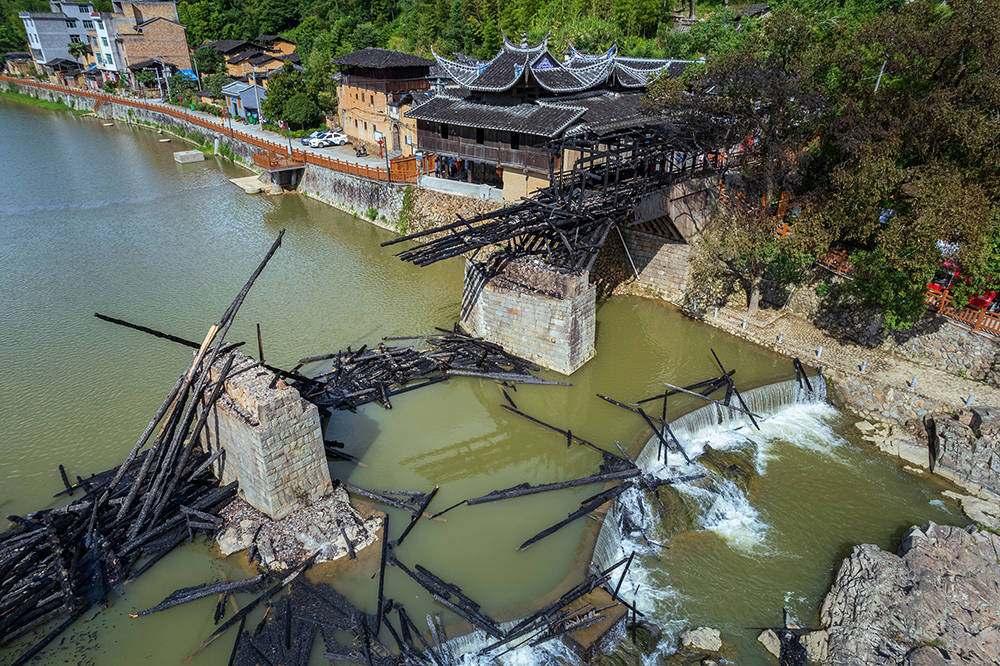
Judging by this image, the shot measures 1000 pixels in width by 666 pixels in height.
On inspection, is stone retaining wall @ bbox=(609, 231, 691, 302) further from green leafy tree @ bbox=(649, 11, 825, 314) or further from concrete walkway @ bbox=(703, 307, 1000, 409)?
concrete walkway @ bbox=(703, 307, 1000, 409)

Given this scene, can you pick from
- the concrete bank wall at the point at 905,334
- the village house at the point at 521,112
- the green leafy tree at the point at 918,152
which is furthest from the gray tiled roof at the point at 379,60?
the concrete bank wall at the point at 905,334

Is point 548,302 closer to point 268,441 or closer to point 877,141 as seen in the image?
point 268,441

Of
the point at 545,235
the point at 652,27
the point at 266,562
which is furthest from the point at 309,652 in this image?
the point at 652,27

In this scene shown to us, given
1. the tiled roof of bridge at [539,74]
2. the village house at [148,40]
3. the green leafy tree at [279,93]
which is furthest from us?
the village house at [148,40]

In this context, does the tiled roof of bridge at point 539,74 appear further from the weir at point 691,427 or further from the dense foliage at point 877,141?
the weir at point 691,427

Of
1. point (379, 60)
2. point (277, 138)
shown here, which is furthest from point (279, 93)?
point (379, 60)

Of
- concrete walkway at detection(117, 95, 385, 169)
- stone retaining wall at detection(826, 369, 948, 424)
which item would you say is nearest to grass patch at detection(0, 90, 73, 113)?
concrete walkway at detection(117, 95, 385, 169)
